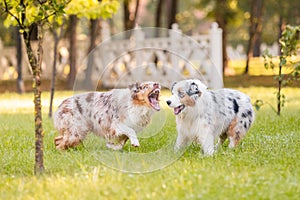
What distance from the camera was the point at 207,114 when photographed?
7.71m

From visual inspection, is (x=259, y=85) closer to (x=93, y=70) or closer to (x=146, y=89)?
(x=93, y=70)

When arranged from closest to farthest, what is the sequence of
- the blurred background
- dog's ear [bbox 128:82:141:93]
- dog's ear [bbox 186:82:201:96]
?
dog's ear [bbox 186:82:201:96]
dog's ear [bbox 128:82:141:93]
the blurred background

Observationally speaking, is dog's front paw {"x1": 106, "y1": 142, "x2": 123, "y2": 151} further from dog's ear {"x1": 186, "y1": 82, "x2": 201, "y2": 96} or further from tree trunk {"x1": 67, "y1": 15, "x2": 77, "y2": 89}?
tree trunk {"x1": 67, "y1": 15, "x2": 77, "y2": 89}

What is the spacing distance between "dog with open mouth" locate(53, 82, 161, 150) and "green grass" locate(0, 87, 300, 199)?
15 centimetres

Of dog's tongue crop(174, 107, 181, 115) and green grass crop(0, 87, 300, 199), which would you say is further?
dog's tongue crop(174, 107, 181, 115)

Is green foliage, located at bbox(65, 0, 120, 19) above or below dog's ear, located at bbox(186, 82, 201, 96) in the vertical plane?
above

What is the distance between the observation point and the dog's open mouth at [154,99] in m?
7.45

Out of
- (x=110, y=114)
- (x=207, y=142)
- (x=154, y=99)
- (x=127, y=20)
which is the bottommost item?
(x=207, y=142)

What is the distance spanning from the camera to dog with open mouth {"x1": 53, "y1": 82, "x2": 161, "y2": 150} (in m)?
7.60

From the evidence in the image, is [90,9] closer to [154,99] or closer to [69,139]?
[69,139]

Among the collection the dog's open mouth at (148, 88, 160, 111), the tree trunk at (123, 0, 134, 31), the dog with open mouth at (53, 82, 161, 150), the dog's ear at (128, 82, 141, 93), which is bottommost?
the dog with open mouth at (53, 82, 161, 150)

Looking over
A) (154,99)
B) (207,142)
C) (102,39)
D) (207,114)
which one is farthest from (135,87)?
(102,39)

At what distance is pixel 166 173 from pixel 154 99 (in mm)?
1240

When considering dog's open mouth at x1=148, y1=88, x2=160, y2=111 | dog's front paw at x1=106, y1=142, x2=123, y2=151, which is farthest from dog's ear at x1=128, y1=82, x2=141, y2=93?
dog's front paw at x1=106, y1=142, x2=123, y2=151
